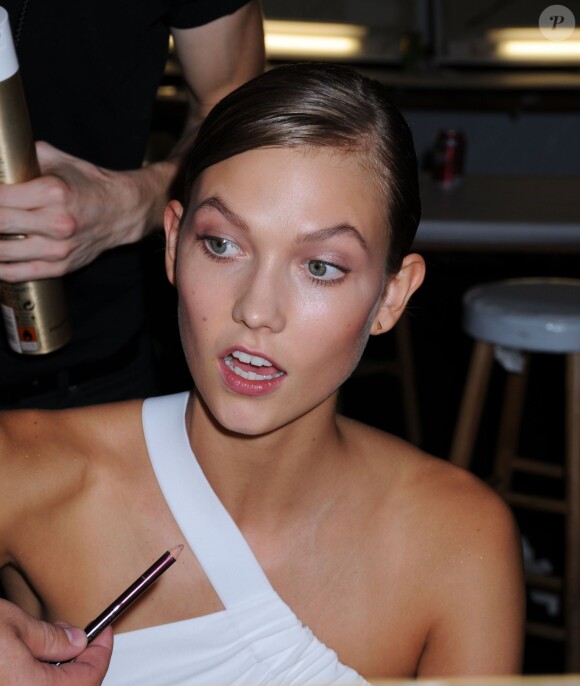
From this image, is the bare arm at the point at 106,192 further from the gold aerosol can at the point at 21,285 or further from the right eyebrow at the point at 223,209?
the right eyebrow at the point at 223,209

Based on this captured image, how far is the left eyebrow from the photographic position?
1113 mm

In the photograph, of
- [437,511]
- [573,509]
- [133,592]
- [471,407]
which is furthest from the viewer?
[471,407]

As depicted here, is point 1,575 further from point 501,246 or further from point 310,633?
point 501,246

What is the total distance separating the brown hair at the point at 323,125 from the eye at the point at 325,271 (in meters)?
0.11

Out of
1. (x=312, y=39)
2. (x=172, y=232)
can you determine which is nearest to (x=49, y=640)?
(x=172, y=232)

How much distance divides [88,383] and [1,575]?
35 centimetres

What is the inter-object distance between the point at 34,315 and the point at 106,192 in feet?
0.73

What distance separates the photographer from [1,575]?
4.48 ft

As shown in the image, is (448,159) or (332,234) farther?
(448,159)

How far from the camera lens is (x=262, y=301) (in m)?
1.09

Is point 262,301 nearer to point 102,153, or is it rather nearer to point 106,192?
point 106,192

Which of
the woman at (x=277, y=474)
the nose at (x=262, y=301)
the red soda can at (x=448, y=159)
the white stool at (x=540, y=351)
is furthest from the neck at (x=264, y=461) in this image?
the red soda can at (x=448, y=159)

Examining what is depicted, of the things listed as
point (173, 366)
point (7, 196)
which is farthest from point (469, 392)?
point (173, 366)

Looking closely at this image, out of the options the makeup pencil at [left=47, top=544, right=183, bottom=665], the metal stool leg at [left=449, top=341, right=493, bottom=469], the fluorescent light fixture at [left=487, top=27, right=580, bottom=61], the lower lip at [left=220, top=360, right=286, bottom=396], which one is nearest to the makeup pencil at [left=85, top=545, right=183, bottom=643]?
the makeup pencil at [left=47, top=544, right=183, bottom=665]
